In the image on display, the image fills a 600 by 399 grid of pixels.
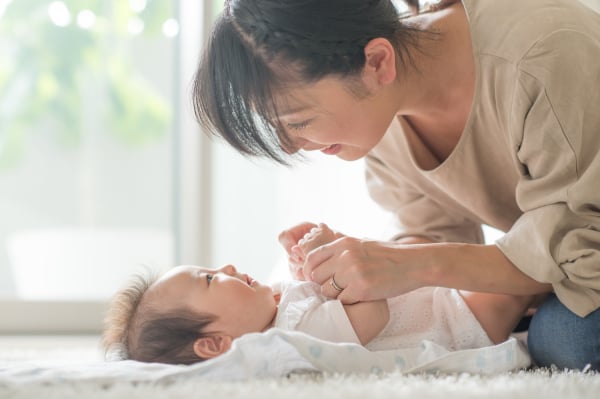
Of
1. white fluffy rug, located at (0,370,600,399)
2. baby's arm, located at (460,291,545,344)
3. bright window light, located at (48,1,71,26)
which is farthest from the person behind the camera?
bright window light, located at (48,1,71,26)

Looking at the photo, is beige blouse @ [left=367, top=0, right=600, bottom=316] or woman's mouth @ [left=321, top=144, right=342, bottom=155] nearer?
beige blouse @ [left=367, top=0, right=600, bottom=316]

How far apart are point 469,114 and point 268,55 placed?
1.29 ft

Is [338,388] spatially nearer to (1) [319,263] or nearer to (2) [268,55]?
(1) [319,263]

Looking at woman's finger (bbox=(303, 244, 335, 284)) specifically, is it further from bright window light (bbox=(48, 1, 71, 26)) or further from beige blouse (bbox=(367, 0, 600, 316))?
bright window light (bbox=(48, 1, 71, 26))

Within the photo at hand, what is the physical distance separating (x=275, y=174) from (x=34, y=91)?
0.80m

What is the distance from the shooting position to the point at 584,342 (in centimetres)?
124

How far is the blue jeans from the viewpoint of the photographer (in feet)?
4.07

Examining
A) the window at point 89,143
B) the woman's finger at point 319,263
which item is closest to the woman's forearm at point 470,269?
the woman's finger at point 319,263

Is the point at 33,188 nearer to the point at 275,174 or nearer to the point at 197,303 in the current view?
the point at 275,174

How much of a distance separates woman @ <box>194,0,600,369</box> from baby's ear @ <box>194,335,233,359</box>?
18cm

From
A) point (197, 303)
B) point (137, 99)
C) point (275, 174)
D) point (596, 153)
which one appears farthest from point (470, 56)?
point (137, 99)

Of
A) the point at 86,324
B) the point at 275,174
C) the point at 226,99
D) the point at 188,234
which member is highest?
the point at 226,99

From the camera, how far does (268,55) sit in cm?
122

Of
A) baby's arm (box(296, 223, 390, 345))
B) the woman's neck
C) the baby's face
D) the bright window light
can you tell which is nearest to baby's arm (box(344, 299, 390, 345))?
baby's arm (box(296, 223, 390, 345))
